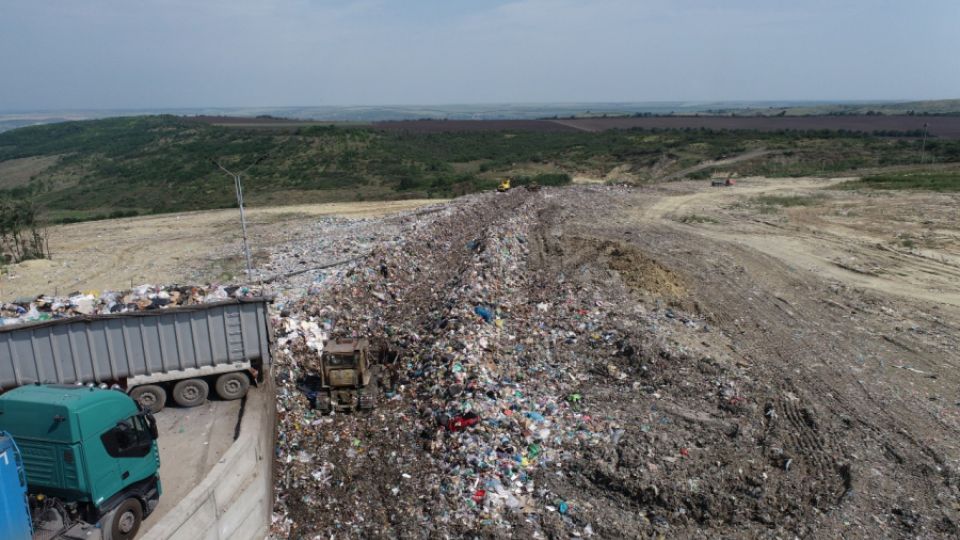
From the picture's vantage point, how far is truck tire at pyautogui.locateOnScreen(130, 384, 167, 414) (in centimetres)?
879

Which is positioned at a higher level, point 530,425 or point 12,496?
point 12,496

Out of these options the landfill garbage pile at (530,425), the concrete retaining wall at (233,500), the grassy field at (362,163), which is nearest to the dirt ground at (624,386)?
the landfill garbage pile at (530,425)

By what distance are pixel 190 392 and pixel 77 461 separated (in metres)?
3.09

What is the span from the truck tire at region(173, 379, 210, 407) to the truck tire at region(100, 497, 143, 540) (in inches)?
108

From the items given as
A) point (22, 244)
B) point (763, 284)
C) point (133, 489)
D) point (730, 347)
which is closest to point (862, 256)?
point (763, 284)

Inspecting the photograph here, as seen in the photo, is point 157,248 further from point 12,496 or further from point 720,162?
point 720,162

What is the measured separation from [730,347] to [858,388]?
2223 millimetres

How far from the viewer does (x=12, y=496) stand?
210 inches

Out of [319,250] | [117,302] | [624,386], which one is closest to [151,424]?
[117,302]

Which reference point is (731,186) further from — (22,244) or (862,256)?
(22,244)

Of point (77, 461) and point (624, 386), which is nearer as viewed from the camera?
point (77, 461)

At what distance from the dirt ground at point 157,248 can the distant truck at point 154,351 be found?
8993 mm

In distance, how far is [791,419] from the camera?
909cm

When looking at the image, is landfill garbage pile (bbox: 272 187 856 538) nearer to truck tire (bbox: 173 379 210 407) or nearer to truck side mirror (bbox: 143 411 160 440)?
truck tire (bbox: 173 379 210 407)
